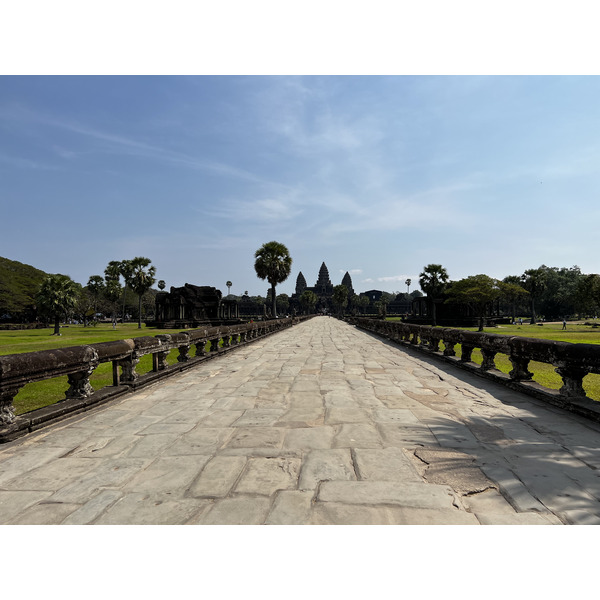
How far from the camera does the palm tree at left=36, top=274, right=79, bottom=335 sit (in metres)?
39.5

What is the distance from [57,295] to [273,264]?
25163mm

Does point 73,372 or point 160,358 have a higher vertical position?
point 73,372

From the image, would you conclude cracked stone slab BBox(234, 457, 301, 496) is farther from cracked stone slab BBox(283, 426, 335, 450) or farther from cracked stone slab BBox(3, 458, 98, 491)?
cracked stone slab BBox(3, 458, 98, 491)

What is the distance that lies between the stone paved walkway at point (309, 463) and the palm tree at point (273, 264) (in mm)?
41340

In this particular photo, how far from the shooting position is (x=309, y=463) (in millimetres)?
3096

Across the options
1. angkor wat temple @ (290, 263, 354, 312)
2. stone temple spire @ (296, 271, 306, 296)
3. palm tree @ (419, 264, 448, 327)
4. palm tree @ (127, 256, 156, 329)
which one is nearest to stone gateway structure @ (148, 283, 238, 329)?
palm tree @ (127, 256, 156, 329)

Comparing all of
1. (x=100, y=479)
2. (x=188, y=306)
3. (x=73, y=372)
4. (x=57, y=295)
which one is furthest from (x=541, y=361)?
(x=188, y=306)

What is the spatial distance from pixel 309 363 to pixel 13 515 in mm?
7493

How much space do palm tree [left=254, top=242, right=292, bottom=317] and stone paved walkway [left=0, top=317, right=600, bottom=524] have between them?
4134cm

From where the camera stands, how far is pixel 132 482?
277cm

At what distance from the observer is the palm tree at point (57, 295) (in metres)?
39.5

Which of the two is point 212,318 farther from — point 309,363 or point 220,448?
point 220,448

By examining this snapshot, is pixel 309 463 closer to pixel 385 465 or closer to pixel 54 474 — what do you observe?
pixel 385 465
